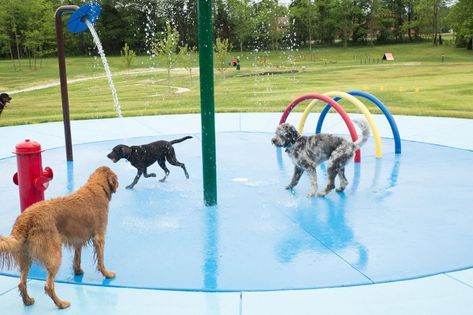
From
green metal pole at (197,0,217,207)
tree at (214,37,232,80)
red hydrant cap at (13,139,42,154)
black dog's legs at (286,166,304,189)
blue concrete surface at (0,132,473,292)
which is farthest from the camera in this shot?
tree at (214,37,232,80)

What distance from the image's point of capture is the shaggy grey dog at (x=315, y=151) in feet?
22.6

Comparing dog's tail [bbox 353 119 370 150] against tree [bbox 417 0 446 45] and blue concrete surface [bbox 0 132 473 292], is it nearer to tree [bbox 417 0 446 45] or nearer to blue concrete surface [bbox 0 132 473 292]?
blue concrete surface [bbox 0 132 473 292]

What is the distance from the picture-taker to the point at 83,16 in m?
7.94

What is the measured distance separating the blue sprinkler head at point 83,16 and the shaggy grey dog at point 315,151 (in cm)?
331

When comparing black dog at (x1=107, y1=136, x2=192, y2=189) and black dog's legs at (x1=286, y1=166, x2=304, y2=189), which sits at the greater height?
black dog at (x1=107, y1=136, x2=192, y2=189)

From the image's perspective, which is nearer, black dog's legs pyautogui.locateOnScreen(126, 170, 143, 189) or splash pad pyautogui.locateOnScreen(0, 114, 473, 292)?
splash pad pyautogui.locateOnScreen(0, 114, 473, 292)

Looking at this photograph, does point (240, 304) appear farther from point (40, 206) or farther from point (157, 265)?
point (40, 206)

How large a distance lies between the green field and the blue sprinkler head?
24.1ft

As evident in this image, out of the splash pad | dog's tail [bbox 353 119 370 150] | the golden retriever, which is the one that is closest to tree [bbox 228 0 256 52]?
the splash pad

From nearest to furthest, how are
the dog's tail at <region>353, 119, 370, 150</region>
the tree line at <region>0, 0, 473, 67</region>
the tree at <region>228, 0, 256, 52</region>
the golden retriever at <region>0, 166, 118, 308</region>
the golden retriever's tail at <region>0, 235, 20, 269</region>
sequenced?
1. the golden retriever's tail at <region>0, 235, 20, 269</region>
2. the golden retriever at <region>0, 166, 118, 308</region>
3. the dog's tail at <region>353, 119, 370, 150</region>
4. the tree line at <region>0, 0, 473, 67</region>
5. the tree at <region>228, 0, 256, 52</region>

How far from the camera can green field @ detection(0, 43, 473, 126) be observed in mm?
17891

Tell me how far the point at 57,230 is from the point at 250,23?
5140 cm

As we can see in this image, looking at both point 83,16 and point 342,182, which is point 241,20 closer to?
point 83,16

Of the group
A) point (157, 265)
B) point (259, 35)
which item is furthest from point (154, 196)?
point (259, 35)
